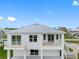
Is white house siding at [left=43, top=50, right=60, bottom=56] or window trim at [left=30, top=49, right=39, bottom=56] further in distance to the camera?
white house siding at [left=43, top=50, right=60, bottom=56]

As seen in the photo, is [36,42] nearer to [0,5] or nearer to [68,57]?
[68,57]

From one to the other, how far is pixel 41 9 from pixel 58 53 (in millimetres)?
29677

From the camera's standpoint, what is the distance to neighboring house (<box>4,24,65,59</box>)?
84.8 feet

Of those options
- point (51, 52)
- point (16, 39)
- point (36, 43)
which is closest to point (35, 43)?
point (36, 43)

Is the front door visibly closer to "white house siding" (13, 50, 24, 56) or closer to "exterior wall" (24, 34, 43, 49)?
"exterior wall" (24, 34, 43, 49)

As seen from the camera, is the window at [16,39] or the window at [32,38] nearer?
the window at [16,39]

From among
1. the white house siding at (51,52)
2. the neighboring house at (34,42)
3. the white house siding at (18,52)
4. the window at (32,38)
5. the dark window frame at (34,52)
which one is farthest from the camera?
the white house siding at (51,52)

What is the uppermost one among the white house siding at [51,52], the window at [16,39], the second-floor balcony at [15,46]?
the window at [16,39]

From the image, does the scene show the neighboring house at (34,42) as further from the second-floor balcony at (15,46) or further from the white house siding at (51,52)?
the white house siding at (51,52)

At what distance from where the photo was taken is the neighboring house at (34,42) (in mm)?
25859

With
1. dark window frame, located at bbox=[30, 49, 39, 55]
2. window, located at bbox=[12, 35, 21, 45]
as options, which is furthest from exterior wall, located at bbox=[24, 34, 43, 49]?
dark window frame, located at bbox=[30, 49, 39, 55]

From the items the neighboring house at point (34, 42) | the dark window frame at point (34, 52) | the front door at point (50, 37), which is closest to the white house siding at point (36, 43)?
the neighboring house at point (34, 42)

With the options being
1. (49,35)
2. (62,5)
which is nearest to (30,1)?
(62,5)

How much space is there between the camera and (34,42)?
26.1 metres
